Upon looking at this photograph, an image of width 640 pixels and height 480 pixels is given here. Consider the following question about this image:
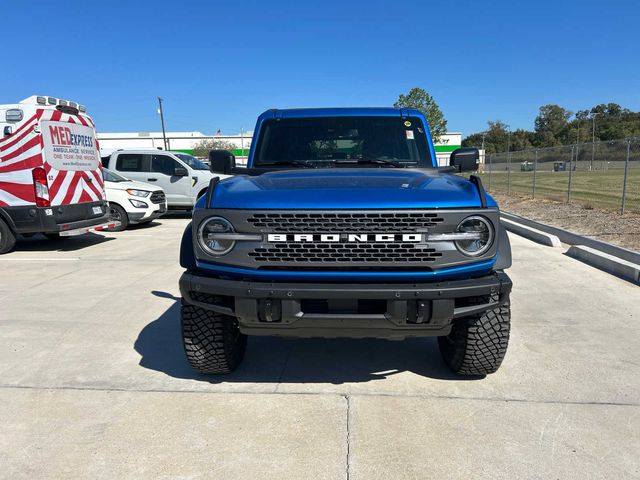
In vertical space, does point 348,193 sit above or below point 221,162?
below

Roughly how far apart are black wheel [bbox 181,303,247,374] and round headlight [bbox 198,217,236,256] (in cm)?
53

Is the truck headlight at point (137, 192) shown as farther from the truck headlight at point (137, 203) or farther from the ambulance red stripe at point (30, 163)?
the ambulance red stripe at point (30, 163)

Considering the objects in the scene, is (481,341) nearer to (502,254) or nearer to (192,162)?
(502,254)

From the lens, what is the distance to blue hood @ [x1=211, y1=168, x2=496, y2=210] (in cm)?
273

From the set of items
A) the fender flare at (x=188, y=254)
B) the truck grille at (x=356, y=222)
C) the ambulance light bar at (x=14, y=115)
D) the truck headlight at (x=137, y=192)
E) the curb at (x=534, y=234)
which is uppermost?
the ambulance light bar at (x=14, y=115)

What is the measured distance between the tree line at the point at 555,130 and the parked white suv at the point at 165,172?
88.1 metres

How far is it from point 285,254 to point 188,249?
713 millimetres

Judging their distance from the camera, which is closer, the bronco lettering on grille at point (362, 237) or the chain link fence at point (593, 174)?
the bronco lettering on grille at point (362, 237)

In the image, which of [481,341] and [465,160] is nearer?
[481,341]

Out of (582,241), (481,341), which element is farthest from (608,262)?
(481,341)

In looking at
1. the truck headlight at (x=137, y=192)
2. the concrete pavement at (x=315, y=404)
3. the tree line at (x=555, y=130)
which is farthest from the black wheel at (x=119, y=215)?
the tree line at (x=555, y=130)

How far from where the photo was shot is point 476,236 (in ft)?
9.08

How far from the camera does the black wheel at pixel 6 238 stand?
327 inches

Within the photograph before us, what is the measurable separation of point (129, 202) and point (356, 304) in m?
9.89
